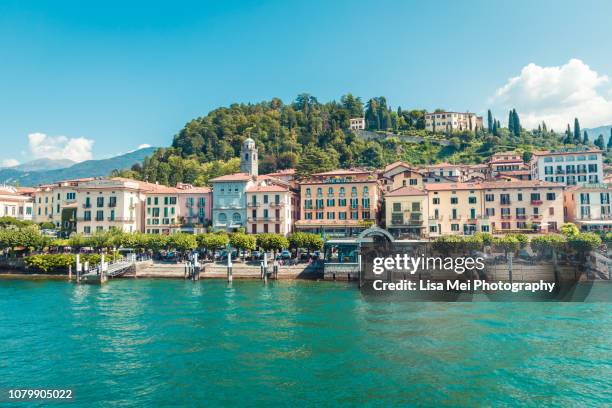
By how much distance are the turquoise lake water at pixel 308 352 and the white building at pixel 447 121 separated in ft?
398

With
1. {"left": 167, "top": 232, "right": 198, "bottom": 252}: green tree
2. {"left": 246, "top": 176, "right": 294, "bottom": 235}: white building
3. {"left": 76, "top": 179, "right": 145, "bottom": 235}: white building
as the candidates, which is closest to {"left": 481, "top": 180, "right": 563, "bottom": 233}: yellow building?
{"left": 246, "top": 176, "right": 294, "bottom": 235}: white building

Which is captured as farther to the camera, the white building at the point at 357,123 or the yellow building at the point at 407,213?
the white building at the point at 357,123

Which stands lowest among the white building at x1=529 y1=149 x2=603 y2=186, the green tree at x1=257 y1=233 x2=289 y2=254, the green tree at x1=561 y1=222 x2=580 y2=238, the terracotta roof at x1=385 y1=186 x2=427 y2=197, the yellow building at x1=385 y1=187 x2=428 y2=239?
the green tree at x1=257 y1=233 x2=289 y2=254

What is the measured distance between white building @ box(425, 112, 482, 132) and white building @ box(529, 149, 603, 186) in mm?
70461

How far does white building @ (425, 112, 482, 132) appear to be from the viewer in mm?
150750

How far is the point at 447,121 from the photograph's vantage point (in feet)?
496

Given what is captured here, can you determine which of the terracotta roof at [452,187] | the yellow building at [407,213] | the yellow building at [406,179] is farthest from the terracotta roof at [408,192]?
the yellow building at [406,179]

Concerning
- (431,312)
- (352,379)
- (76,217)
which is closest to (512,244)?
Answer: (431,312)

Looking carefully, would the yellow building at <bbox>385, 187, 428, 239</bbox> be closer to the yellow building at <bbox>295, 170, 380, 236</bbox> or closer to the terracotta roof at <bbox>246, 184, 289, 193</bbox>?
the yellow building at <bbox>295, 170, 380, 236</bbox>

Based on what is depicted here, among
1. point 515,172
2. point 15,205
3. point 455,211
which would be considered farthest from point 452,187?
point 15,205

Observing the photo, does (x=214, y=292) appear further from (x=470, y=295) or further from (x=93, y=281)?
(x=470, y=295)

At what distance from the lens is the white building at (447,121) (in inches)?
5935

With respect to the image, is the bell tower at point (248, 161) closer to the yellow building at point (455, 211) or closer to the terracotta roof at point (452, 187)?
the terracotta roof at point (452, 187)

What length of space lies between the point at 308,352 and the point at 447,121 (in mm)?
139451
